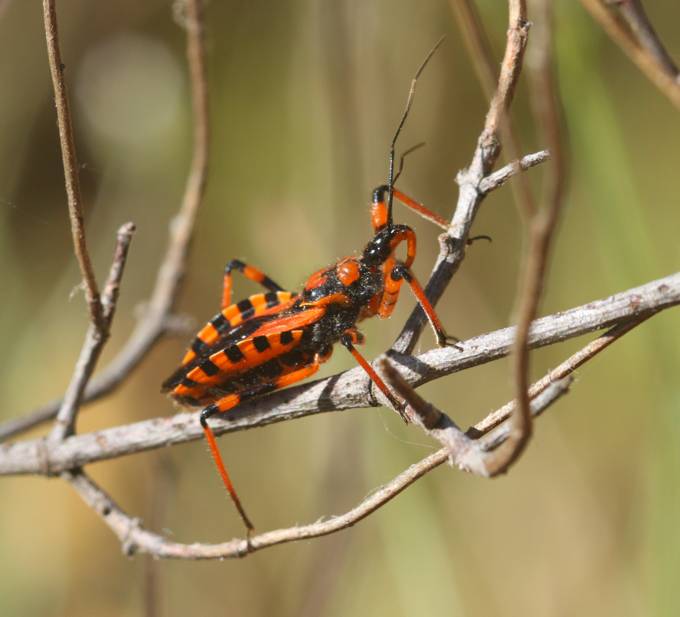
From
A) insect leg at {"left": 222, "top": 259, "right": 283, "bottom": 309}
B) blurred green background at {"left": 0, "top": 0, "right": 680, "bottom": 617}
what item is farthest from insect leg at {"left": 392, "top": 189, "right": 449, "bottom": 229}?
blurred green background at {"left": 0, "top": 0, "right": 680, "bottom": 617}

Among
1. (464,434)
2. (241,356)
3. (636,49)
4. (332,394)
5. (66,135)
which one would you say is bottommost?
(464,434)

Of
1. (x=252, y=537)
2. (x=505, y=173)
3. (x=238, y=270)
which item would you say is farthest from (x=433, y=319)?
(x=238, y=270)

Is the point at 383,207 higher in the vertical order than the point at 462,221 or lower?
higher

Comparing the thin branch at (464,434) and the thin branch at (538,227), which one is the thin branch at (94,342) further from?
the thin branch at (538,227)

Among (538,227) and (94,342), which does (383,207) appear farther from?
(538,227)

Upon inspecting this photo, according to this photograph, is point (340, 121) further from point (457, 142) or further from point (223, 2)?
point (223, 2)

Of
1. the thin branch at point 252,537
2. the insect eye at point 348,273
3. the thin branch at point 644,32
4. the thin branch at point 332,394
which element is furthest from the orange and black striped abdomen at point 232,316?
the thin branch at point 644,32

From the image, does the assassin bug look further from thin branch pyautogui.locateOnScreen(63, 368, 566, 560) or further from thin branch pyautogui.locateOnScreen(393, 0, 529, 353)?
thin branch pyautogui.locateOnScreen(393, 0, 529, 353)

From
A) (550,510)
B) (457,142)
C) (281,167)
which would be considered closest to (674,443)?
(550,510)
